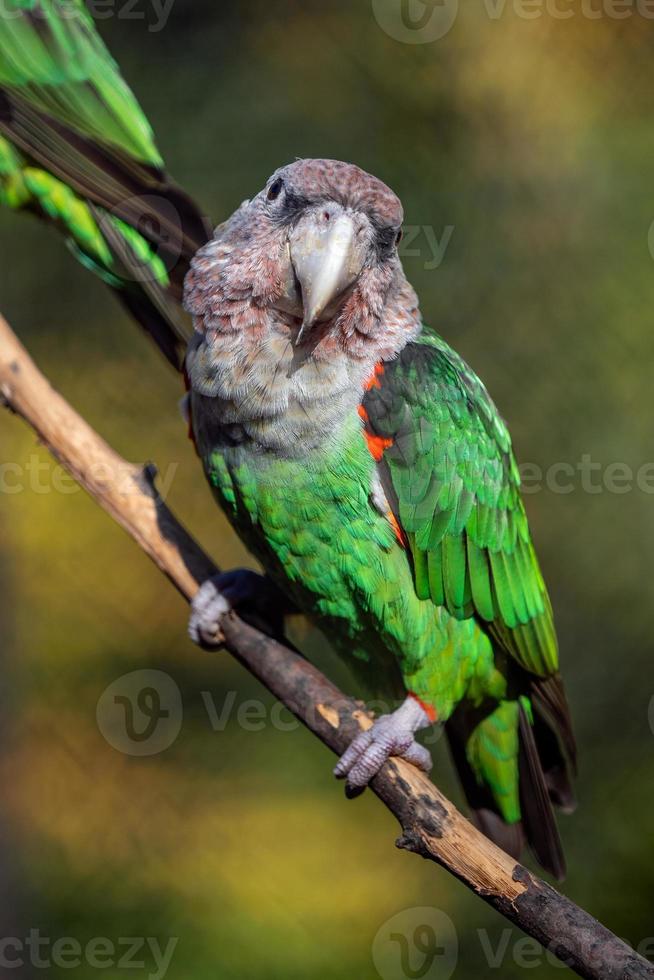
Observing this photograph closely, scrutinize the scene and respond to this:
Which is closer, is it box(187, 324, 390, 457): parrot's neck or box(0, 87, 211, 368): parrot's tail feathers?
Result: box(187, 324, 390, 457): parrot's neck

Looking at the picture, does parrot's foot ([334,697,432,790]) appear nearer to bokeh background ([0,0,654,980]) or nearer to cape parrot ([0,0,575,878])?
cape parrot ([0,0,575,878])

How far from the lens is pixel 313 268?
1.78 metres

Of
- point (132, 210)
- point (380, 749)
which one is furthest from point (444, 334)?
point (380, 749)

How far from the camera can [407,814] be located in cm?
186

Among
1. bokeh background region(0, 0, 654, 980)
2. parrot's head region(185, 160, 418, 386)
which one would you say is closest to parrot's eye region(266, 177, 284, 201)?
parrot's head region(185, 160, 418, 386)

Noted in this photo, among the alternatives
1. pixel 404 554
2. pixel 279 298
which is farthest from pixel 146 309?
pixel 404 554

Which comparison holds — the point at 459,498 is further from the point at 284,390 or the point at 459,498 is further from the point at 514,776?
the point at 514,776

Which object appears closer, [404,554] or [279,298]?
[279,298]

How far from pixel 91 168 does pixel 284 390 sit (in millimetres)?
883

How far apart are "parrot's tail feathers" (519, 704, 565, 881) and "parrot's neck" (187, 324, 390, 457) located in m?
0.93

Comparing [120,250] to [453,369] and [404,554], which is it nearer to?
[453,369]

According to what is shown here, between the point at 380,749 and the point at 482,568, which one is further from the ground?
the point at 482,568

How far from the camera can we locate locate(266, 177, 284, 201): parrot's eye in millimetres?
1903

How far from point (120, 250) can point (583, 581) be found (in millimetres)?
2144
